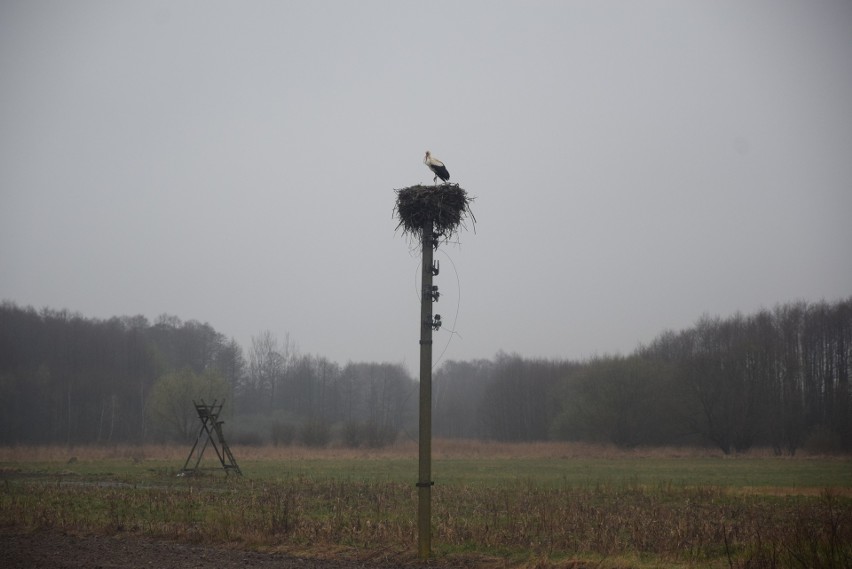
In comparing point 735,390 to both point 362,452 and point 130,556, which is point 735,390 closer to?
point 362,452

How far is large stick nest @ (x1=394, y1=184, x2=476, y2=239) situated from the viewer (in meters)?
11.0

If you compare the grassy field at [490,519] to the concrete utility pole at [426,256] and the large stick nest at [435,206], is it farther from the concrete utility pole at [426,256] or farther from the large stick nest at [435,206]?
the large stick nest at [435,206]

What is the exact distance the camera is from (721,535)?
12.3m

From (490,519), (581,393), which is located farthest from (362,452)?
(490,519)

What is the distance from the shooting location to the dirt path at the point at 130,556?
10484mm

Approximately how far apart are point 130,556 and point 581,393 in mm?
63598

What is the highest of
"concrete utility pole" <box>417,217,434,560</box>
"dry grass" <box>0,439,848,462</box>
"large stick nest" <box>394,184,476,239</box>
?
"large stick nest" <box>394,184,476,239</box>

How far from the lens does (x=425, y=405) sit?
35.0 ft

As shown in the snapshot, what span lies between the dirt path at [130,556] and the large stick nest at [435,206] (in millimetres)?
5421

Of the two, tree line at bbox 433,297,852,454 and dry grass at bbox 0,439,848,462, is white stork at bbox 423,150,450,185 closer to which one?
dry grass at bbox 0,439,848,462

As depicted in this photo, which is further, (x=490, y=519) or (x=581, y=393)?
(x=581, y=393)

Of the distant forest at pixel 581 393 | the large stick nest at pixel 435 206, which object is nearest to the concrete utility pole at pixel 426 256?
the large stick nest at pixel 435 206

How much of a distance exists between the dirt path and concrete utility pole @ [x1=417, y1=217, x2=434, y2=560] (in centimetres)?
63

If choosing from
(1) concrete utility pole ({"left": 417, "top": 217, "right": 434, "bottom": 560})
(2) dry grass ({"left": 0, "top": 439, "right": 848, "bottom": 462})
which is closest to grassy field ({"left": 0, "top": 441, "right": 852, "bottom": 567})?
(1) concrete utility pole ({"left": 417, "top": 217, "right": 434, "bottom": 560})
